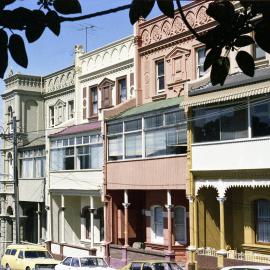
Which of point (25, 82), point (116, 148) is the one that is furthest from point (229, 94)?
point (25, 82)

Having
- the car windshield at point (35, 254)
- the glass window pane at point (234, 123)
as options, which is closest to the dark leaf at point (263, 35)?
the glass window pane at point (234, 123)

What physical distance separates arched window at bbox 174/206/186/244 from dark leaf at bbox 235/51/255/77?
26239mm

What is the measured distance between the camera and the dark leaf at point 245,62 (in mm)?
3287

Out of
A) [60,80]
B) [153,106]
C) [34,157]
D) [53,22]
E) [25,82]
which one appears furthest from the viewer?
[25,82]

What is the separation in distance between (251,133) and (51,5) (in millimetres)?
20384

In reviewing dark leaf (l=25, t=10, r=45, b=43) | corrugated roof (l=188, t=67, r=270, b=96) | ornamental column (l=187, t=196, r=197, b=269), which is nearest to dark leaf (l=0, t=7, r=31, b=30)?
dark leaf (l=25, t=10, r=45, b=43)

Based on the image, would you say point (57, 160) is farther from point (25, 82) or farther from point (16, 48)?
point (16, 48)

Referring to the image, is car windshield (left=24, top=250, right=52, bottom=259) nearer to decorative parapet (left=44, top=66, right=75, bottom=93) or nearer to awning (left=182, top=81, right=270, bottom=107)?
awning (left=182, top=81, right=270, bottom=107)

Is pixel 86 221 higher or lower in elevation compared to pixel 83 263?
higher

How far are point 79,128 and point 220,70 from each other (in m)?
33.0

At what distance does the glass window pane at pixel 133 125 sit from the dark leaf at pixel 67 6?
2632 cm

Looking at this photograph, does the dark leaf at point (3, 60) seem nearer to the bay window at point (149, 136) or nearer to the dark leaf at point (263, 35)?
the dark leaf at point (263, 35)

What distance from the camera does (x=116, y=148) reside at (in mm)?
31531

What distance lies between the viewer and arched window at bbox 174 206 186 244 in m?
29.3
